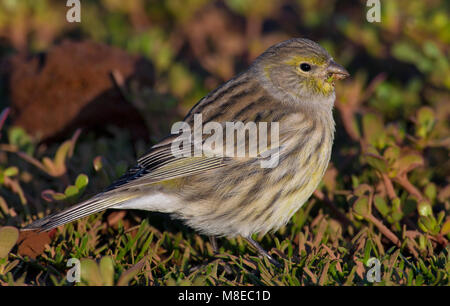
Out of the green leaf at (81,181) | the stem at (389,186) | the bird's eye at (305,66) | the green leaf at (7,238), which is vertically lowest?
the green leaf at (7,238)

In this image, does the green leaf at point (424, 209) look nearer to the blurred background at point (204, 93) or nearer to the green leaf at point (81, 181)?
the blurred background at point (204, 93)

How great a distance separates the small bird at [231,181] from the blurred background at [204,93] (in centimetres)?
34

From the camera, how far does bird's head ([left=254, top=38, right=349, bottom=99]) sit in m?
4.36

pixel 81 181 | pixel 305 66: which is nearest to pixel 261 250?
pixel 81 181

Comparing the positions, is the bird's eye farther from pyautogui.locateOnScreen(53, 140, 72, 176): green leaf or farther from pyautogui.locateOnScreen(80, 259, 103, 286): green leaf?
pyautogui.locateOnScreen(80, 259, 103, 286): green leaf

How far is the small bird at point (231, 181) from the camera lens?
3.88 metres

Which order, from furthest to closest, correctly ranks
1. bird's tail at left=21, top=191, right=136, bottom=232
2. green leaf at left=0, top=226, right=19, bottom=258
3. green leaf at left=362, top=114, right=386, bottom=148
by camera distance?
green leaf at left=362, top=114, right=386, bottom=148 < bird's tail at left=21, top=191, right=136, bottom=232 < green leaf at left=0, top=226, right=19, bottom=258

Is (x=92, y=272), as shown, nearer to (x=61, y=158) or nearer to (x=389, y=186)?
(x=61, y=158)

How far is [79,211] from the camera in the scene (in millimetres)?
3707

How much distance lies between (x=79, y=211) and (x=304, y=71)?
194 cm

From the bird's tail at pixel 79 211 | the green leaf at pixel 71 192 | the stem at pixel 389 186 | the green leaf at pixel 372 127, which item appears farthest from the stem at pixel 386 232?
the green leaf at pixel 71 192

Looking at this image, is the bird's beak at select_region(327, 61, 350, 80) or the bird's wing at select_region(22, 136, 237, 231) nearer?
the bird's wing at select_region(22, 136, 237, 231)

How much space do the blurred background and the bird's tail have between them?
0.85 ft

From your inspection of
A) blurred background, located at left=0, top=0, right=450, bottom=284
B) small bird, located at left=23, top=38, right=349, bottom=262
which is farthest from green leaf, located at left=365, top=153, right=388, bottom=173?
small bird, located at left=23, top=38, right=349, bottom=262
